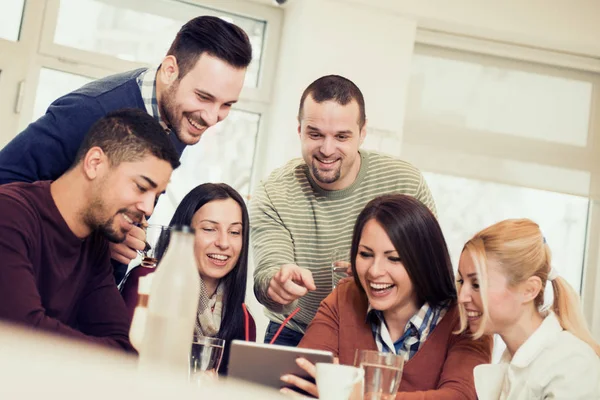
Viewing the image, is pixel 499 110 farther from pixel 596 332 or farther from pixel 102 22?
pixel 102 22

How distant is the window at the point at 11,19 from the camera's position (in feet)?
13.4

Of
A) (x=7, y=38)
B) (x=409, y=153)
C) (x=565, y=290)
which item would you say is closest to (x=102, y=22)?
(x=7, y=38)

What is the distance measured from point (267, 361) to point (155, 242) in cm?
56

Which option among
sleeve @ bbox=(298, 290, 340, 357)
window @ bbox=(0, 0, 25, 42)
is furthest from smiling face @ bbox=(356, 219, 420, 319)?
window @ bbox=(0, 0, 25, 42)

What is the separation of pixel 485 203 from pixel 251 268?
1.47 metres

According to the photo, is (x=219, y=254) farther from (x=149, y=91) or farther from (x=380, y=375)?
(x=380, y=375)

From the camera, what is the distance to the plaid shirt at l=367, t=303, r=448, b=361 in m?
1.99

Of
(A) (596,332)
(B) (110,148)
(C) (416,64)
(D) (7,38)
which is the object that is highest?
(C) (416,64)

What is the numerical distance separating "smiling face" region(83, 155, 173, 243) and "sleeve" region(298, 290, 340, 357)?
59cm

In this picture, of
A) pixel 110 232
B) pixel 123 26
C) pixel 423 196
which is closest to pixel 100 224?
pixel 110 232

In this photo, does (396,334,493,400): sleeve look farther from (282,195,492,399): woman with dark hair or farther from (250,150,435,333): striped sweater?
(250,150,435,333): striped sweater

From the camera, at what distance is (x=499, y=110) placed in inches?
185

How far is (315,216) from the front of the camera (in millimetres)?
2596

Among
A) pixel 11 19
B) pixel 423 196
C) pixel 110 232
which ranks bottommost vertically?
pixel 110 232
